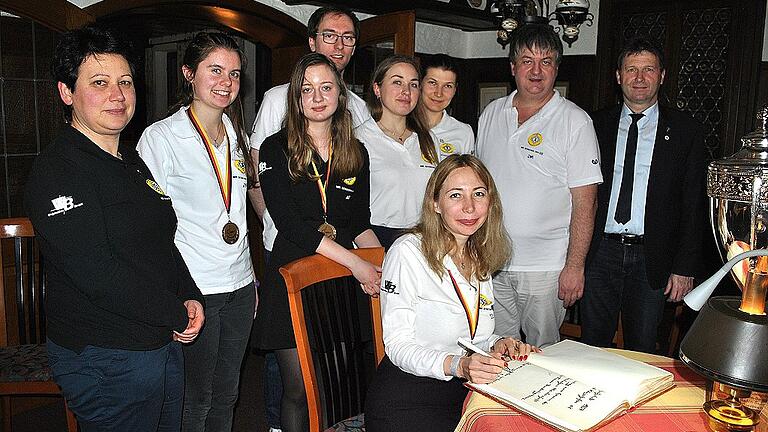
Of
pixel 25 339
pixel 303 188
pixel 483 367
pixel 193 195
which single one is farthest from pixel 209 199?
pixel 25 339

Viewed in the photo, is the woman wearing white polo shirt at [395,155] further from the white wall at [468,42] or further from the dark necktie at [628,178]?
the white wall at [468,42]

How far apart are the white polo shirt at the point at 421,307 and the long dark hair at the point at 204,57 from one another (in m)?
0.79

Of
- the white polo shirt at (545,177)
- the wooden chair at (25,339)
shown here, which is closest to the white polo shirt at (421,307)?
the white polo shirt at (545,177)

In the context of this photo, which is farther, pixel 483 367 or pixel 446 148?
pixel 446 148

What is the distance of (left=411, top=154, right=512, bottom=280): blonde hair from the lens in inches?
80.4

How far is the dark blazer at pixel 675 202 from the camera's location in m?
2.85

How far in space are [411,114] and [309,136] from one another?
Result: 0.64 meters

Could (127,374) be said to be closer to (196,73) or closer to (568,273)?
(196,73)

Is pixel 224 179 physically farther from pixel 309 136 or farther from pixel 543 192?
pixel 543 192

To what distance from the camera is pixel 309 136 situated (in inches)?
94.7

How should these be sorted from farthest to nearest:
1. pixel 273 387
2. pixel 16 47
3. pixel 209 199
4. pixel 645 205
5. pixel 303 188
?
pixel 16 47 → pixel 645 205 → pixel 273 387 → pixel 303 188 → pixel 209 199

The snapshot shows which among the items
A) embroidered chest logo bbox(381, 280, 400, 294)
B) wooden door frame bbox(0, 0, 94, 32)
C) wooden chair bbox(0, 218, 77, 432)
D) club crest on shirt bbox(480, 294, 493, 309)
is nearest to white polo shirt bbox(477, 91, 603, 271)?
club crest on shirt bbox(480, 294, 493, 309)

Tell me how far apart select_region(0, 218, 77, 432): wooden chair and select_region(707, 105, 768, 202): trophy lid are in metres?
2.41

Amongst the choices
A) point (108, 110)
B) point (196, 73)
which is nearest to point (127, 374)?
point (108, 110)
